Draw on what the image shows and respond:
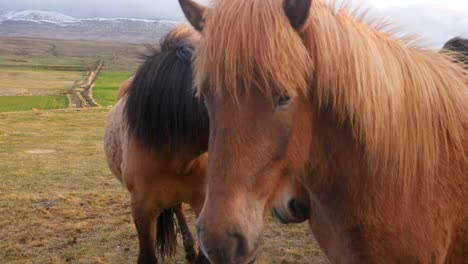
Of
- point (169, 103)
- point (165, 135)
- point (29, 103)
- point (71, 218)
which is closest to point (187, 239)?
point (165, 135)

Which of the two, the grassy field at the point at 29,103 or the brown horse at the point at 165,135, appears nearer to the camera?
the brown horse at the point at 165,135

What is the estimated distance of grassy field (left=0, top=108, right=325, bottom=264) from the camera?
4891 mm

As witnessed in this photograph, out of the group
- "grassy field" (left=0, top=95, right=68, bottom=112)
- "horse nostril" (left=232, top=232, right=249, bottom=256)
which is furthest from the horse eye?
"grassy field" (left=0, top=95, right=68, bottom=112)

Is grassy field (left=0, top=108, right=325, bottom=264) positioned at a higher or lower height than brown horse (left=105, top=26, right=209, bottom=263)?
lower

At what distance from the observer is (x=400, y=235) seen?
171 cm

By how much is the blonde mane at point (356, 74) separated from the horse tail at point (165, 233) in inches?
126

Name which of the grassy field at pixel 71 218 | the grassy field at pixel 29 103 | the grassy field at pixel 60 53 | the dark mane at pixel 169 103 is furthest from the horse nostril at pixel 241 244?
the grassy field at pixel 60 53

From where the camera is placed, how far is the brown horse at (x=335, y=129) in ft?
4.66

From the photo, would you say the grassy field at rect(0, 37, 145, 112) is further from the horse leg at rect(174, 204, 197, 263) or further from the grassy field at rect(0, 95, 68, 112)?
the horse leg at rect(174, 204, 197, 263)

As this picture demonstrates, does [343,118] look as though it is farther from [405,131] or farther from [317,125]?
[405,131]

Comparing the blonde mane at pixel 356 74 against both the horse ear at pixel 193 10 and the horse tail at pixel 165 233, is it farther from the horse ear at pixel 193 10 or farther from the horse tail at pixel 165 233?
the horse tail at pixel 165 233

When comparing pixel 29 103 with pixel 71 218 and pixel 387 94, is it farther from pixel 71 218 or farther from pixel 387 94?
pixel 387 94

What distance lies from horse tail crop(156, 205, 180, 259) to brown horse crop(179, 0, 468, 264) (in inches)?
113

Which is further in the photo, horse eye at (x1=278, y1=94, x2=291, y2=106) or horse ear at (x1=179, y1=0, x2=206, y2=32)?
horse ear at (x1=179, y1=0, x2=206, y2=32)
